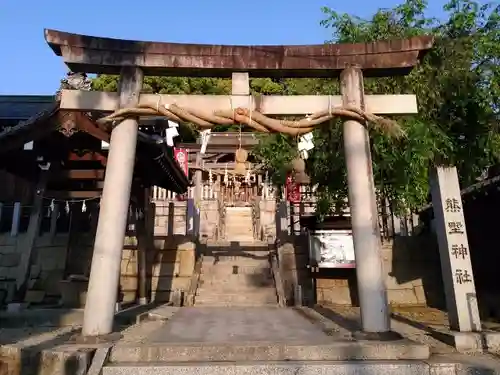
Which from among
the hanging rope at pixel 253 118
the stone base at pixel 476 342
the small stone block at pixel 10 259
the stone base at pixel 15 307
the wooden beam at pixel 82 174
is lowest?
the stone base at pixel 476 342

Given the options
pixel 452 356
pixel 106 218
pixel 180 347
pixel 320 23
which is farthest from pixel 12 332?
pixel 320 23

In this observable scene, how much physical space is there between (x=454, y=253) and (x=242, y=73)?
4289 millimetres

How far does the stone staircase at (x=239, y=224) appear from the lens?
21.4 meters

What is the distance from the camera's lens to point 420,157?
24.9 feet

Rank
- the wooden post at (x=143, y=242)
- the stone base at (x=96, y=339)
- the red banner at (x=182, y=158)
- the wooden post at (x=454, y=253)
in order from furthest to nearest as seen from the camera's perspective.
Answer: the red banner at (x=182, y=158) → the wooden post at (x=143, y=242) → the wooden post at (x=454, y=253) → the stone base at (x=96, y=339)

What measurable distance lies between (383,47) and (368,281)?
3600mm

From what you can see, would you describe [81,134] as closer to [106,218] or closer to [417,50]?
[106,218]

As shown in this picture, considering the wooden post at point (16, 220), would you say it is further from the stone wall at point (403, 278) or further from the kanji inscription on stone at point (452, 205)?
the kanji inscription on stone at point (452, 205)

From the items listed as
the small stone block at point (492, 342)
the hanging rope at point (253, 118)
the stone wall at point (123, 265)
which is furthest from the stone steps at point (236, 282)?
the small stone block at point (492, 342)

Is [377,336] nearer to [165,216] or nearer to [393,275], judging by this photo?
[393,275]

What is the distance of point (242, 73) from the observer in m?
6.59

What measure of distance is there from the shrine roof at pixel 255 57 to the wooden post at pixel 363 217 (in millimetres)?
321

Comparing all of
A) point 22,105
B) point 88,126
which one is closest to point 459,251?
point 88,126

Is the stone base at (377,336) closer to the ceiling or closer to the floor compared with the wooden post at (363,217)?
closer to the floor
